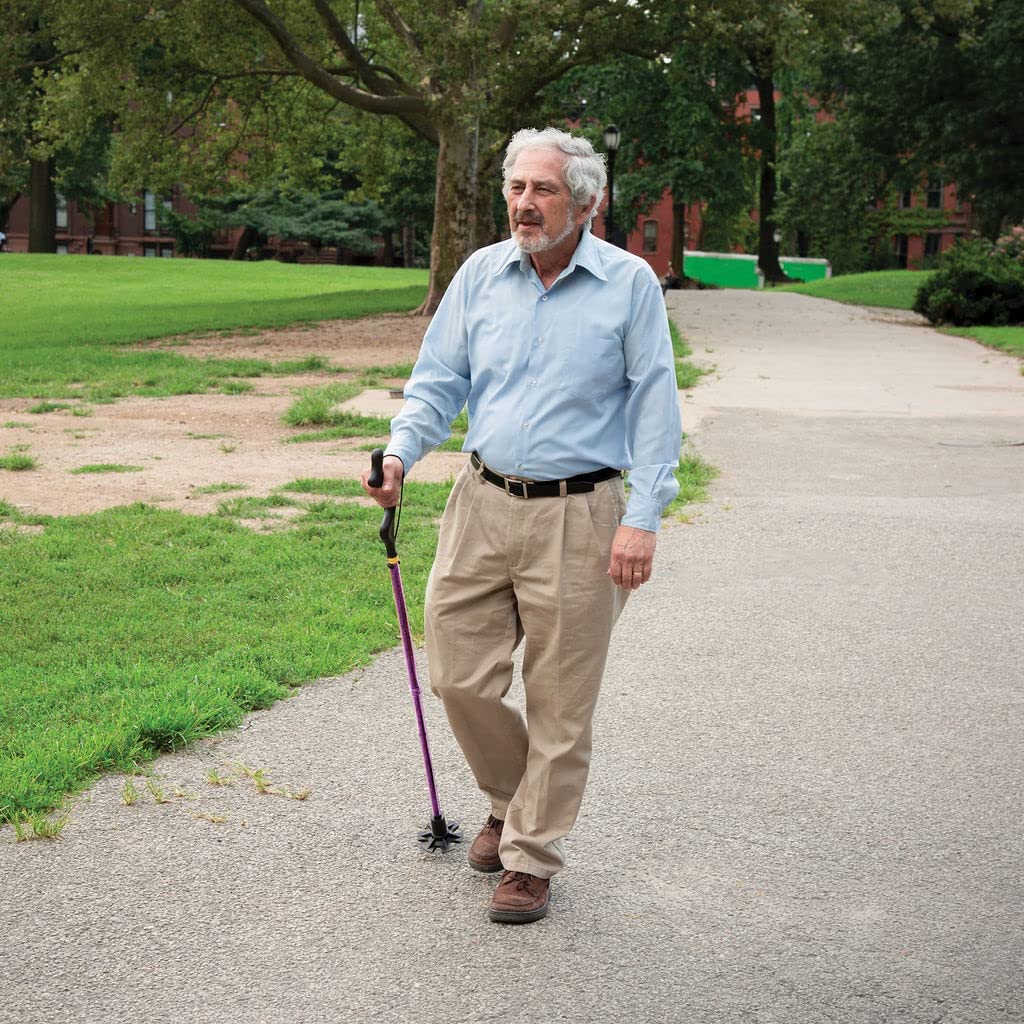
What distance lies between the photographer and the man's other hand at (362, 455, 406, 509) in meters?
3.79

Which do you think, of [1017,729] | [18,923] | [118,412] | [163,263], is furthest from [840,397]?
[163,263]

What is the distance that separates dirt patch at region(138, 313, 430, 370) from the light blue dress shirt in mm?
15317

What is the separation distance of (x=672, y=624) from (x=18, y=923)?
3896 mm

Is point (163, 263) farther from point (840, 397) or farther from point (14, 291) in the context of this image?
point (840, 397)

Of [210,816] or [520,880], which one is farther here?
[210,816]

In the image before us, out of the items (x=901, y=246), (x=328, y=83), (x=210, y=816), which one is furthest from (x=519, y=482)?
(x=901, y=246)

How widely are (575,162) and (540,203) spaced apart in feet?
0.45

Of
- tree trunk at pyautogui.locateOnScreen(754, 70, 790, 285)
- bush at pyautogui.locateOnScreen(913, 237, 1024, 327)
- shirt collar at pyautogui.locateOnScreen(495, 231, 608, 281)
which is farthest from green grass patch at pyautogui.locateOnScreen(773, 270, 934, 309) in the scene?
shirt collar at pyautogui.locateOnScreen(495, 231, 608, 281)

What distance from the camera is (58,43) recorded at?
24359mm

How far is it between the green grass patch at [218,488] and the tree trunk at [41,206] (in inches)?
1765

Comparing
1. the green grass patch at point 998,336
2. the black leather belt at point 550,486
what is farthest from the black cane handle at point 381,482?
the green grass patch at point 998,336

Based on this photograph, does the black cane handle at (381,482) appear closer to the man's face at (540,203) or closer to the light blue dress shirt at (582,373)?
the light blue dress shirt at (582,373)

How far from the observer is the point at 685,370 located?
1817 cm

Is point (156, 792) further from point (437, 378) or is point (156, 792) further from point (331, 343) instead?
point (331, 343)
